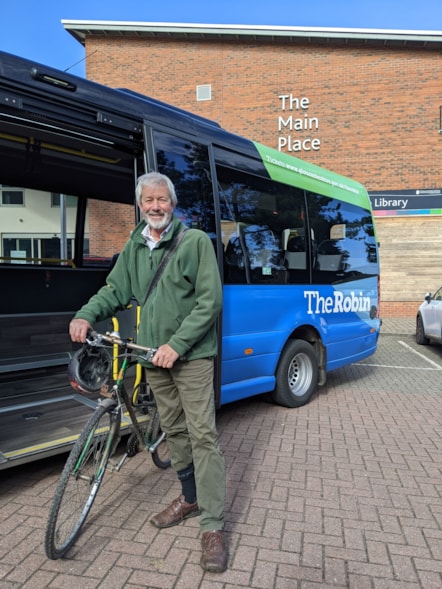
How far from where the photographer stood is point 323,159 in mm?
16391

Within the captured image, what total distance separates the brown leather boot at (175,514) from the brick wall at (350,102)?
14.5 metres

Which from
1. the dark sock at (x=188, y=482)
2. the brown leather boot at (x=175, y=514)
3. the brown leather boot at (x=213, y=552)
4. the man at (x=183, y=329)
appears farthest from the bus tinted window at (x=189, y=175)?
the brown leather boot at (x=213, y=552)

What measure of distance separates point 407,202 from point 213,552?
50.2 feet

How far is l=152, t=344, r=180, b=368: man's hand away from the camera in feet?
8.27

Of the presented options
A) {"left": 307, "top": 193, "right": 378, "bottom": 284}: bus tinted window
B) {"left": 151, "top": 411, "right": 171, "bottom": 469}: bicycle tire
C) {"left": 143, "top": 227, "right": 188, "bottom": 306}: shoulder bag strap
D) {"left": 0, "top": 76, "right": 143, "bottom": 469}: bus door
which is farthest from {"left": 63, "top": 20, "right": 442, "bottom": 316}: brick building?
{"left": 143, "top": 227, "right": 188, "bottom": 306}: shoulder bag strap

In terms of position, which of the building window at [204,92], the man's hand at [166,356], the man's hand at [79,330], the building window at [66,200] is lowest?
the man's hand at [166,356]

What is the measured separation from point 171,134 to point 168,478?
9.49ft

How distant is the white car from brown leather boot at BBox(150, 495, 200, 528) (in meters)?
8.28

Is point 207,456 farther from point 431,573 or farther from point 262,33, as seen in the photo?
point 262,33

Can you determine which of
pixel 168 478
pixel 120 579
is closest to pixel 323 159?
pixel 168 478

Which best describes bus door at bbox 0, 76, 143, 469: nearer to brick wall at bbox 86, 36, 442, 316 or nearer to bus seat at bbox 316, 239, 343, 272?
bus seat at bbox 316, 239, 343, 272

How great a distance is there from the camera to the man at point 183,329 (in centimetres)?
258

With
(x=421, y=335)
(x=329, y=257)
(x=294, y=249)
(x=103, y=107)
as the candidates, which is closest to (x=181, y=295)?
(x=103, y=107)

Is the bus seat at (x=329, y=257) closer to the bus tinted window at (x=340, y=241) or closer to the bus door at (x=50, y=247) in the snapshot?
A: the bus tinted window at (x=340, y=241)
